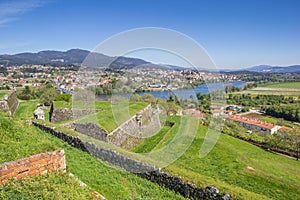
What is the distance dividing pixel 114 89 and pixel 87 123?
236 cm

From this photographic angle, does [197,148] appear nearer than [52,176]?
No

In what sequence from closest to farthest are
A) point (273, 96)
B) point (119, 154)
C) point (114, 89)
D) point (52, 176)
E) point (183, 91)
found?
1. point (52, 176)
2. point (119, 154)
3. point (183, 91)
4. point (114, 89)
5. point (273, 96)

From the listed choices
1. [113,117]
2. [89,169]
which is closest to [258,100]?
[113,117]

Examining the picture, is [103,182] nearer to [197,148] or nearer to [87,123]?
[87,123]

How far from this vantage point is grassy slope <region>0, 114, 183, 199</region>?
16.9 ft

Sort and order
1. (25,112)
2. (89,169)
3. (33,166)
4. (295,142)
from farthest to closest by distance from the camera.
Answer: (25,112), (295,142), (89,169), (33,166)

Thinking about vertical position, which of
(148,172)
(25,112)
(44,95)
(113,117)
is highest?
(113,117)

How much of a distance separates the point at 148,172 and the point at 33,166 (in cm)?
361

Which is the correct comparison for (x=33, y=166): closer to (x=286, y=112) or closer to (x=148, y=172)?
(x=148, y=172)

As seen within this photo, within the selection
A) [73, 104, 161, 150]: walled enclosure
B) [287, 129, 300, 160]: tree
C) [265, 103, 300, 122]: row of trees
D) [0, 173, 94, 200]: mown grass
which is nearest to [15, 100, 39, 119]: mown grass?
[73, 104, 161, 150]: walled enclosure

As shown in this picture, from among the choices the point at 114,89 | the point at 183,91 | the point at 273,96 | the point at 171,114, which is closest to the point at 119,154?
the point at 183,91

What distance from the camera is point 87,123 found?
11.5 meters

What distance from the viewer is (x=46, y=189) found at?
13.2 feet

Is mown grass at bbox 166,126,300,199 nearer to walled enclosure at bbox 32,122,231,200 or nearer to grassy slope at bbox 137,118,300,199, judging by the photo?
grassy slope at bbox 137,118,300,199
